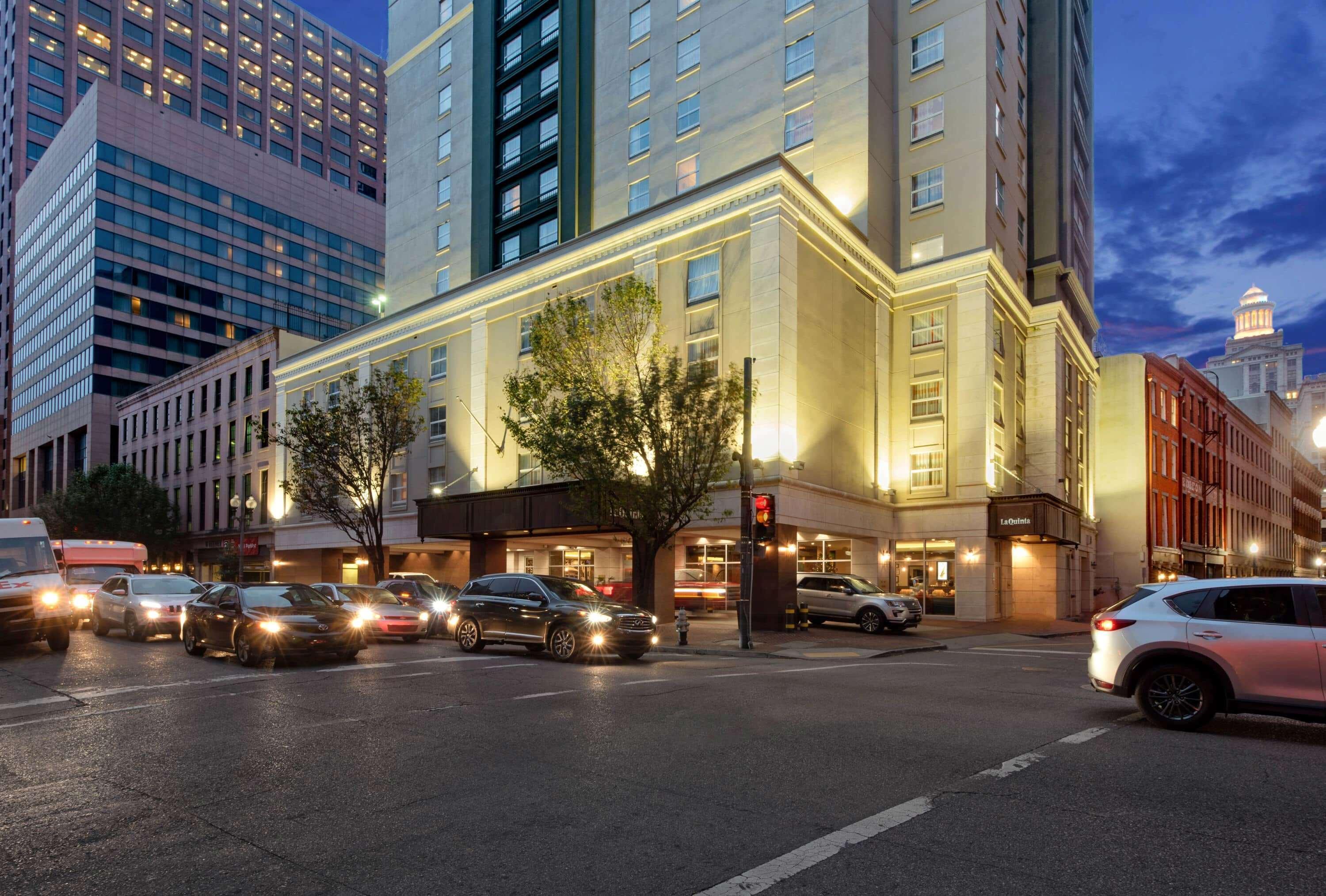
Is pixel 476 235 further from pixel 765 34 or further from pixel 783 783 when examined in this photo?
pixel 783 783

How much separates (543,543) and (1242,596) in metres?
33.5

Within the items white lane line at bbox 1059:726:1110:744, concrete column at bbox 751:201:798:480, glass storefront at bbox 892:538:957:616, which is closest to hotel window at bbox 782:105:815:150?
concrete column at bbox 751:201:798:480

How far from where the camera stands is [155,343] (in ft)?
260

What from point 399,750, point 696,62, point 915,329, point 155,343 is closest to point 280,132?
point 155,343

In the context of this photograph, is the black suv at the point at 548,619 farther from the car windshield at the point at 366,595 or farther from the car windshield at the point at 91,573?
the car windshield at the point at 91,573

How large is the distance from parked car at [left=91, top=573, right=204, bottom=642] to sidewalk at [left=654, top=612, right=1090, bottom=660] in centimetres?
1166

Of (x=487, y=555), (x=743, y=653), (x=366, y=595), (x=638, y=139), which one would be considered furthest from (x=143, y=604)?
(x=638, y=139)

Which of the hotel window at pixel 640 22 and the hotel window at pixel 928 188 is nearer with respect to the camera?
the hotel window at pixel 928 188

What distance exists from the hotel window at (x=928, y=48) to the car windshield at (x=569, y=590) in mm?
28685

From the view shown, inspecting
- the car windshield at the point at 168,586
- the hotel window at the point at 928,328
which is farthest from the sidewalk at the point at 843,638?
the car windshield at the point at 168,586

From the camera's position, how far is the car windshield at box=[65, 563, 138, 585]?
27516 mm

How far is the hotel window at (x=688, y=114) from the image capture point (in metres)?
39.7

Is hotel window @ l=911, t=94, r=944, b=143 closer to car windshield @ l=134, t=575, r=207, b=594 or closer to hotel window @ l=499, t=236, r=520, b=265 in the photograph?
hotel window @ l=499, t=236, r=520, b=265

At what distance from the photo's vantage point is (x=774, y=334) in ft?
93.7
